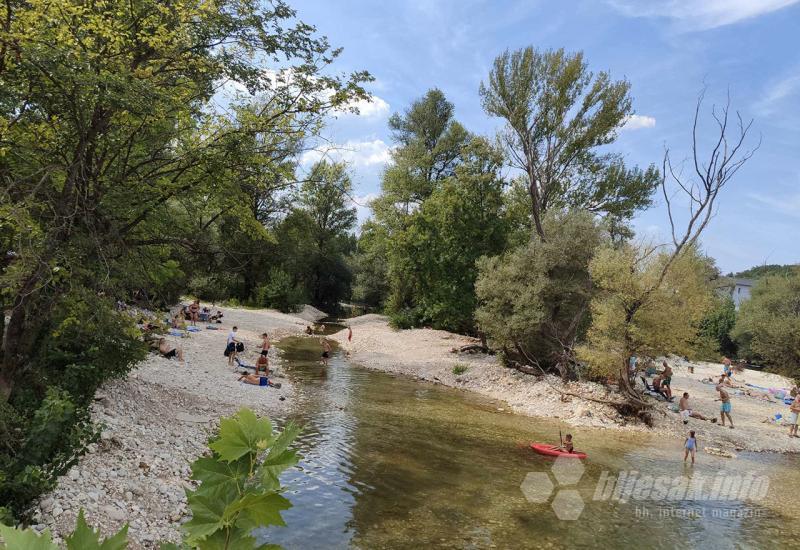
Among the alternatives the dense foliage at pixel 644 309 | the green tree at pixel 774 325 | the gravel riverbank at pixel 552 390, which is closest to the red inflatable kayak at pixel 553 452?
the gravel riverbank at pixel 552 390

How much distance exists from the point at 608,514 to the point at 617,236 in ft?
113

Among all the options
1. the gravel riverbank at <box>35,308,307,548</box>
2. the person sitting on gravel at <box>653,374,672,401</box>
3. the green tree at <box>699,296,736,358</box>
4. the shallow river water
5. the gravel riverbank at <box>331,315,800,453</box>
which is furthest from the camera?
the green tree at <box>699,296,736,358</box>

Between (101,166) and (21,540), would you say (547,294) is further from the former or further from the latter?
(21,540)

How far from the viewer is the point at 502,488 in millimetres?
13586

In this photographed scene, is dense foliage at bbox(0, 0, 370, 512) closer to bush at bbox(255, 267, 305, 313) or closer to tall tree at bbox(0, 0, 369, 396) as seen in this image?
tall tree at bbox(0, 0, 369, 396)

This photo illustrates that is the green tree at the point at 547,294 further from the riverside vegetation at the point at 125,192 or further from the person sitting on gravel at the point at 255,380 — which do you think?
the person sitting on gravel at the point at 255,380

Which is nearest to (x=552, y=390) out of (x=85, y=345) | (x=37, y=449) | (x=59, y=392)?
(x=85, y=345)

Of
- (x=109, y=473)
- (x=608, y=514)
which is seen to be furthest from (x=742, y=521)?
(x=109, y=473)

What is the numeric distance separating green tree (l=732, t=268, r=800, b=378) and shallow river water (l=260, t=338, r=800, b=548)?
27.8 metres

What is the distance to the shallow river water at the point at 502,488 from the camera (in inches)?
428

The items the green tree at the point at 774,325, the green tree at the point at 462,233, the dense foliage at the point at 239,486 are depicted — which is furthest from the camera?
the green tree at the point at 774,325

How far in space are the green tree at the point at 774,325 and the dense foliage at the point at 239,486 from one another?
5114 centimetres

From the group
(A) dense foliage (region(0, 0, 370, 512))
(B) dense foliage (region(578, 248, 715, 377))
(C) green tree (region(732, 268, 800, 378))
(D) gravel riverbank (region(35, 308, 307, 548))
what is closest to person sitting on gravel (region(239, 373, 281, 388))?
(D) gravel riverbank (region(35, 308, 307, 548))

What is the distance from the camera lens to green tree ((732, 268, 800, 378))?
42531mm
